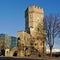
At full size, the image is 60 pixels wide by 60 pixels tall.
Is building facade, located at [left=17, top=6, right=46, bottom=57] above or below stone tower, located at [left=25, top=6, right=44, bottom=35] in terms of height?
below

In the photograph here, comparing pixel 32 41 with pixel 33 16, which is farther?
pixel 33 16

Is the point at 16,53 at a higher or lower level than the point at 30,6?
lower

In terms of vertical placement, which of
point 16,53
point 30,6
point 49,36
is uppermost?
point 30,6

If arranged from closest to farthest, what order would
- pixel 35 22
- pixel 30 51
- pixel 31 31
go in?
pixel 30 51 < pixel 31 31 < pixel 35 22

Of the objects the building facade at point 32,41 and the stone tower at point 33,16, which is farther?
the stone tower at point 33,16

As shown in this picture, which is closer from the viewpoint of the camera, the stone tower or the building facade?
the building facade

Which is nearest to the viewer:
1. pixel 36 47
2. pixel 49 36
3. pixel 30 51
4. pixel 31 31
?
pixel 49 36

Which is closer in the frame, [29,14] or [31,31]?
[31,31]

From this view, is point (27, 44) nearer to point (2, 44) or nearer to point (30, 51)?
point (30, 51)

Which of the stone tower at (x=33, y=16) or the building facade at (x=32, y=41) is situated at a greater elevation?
the stone tower at (x=33, y=16)

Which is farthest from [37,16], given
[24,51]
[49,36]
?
[49,36]

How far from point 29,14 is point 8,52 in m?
22.7

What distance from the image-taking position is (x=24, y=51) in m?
76.9

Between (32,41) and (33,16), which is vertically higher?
(33,16)
